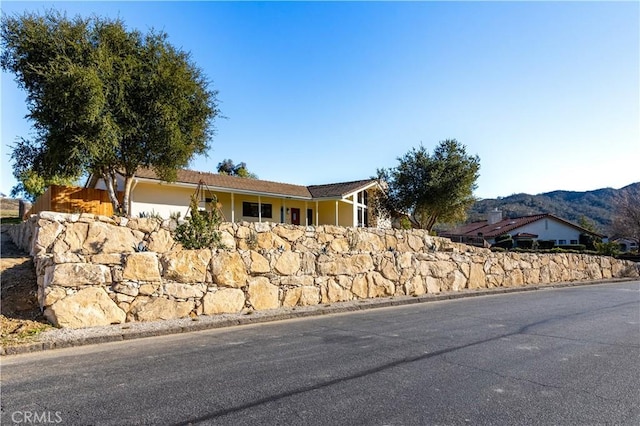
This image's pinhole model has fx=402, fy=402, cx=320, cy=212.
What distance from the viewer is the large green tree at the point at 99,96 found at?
12586 mm

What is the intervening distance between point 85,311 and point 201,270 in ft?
7.61

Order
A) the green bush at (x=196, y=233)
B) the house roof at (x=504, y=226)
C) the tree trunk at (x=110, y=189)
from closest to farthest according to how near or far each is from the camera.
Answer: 1. the green bush at (x=196, y=233)
2. the tree trunk at (x=110, y=189)
3. the house roof at (x=504, y=226)

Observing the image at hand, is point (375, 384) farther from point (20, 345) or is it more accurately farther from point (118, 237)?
point (118, 237)

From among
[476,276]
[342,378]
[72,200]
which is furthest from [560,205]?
[342,378]

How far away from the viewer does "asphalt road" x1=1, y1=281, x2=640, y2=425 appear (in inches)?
144

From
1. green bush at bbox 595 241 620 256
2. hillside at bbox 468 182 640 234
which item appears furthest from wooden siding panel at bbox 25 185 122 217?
hillside at bbox 468 182 640 234

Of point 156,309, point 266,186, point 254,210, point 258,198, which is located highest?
point 266,186

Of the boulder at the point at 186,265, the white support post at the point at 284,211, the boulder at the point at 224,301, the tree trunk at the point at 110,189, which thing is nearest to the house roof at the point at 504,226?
the white support post at the point at 284,211

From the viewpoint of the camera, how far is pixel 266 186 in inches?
1134

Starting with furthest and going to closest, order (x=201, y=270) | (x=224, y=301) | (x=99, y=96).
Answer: (x=99, y=96) → (x=224, y=301) → (x=201, y=270)

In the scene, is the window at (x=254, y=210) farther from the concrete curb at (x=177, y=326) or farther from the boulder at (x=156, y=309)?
the boulder at (x=156, y=309)

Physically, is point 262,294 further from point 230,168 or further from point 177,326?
point 230,168

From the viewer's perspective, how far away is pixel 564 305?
36.1ft

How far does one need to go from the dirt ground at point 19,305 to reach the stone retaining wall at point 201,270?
0.28 metres
